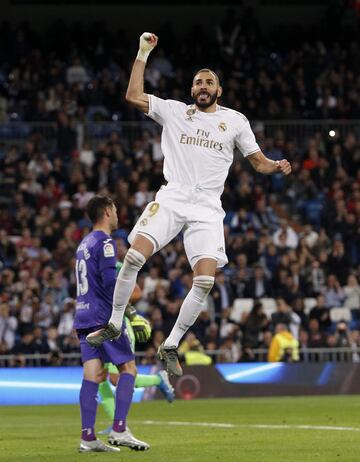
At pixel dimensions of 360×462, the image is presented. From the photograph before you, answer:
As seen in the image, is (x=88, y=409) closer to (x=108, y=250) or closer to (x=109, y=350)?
(x=109, y=350)

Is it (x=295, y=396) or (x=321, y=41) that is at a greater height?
(x=321, y=41)

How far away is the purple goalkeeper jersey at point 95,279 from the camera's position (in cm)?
1153

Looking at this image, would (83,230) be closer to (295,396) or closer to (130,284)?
(295,396)

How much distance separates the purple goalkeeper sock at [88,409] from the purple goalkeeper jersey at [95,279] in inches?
22.1

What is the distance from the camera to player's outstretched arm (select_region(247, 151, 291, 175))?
11102 millimetres

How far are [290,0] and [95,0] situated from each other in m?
5.49

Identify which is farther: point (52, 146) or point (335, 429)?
point (52, 146)

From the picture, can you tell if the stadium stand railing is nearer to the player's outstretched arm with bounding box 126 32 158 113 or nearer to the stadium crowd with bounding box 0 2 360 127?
the stadium crowd with bounding box 0 2 360 127

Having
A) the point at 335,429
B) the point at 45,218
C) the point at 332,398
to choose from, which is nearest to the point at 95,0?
the point at 45,218

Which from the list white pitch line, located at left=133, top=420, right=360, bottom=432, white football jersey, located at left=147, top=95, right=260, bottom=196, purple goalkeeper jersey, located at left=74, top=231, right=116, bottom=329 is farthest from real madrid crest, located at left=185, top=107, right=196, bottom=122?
white pitch line, located at left=133, top=420, right=360, bottom=432

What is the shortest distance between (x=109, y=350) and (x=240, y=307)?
1382 centimetres

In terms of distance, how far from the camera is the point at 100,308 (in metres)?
11.6

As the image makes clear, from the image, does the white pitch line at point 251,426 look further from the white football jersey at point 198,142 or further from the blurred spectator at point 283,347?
the blurred spectator at point 283,347

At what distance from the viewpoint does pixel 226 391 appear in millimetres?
23266
